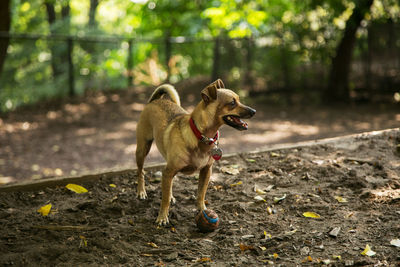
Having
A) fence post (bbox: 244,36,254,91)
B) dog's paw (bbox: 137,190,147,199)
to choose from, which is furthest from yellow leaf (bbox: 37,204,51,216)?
fence post (bbox: 244,36,254,91)

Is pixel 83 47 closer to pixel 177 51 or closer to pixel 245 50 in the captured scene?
pixel 177 51

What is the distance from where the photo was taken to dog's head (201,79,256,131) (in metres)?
3.48

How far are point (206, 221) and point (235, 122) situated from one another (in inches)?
37.5

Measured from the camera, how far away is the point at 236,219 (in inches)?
158

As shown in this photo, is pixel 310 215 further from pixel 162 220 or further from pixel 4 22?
pixel 4 22

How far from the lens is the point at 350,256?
324 cm

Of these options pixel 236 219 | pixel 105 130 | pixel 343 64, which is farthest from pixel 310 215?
pixel 343 64

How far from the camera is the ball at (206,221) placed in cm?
373

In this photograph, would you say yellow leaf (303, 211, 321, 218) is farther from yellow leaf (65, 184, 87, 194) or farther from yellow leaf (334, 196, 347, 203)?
yellow leaf (65, 184, 87, 194)

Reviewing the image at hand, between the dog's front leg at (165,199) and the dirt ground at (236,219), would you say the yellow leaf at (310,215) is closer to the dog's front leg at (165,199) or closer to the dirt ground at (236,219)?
the dirt ground at (236,219)

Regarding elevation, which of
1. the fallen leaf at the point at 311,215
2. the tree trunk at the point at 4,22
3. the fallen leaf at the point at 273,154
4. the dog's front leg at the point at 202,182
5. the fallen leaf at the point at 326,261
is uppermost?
the tree trunk at the point at 4,22

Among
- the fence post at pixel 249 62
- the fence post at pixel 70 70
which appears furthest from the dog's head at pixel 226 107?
the fence post at pixel 249 62

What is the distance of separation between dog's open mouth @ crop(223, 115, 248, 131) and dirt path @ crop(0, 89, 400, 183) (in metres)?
3.44

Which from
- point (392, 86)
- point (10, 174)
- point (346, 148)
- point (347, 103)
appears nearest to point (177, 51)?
point (347, 103)
